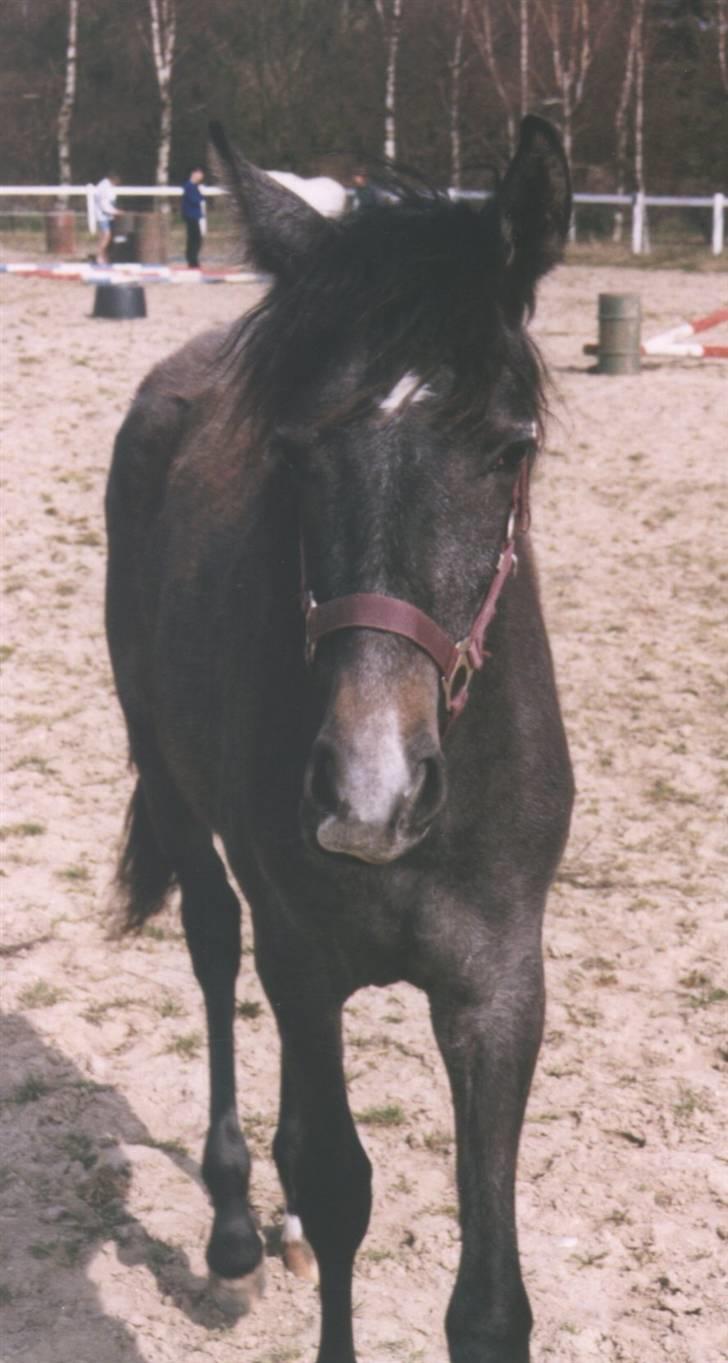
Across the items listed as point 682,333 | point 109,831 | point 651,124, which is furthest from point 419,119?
point 109,831

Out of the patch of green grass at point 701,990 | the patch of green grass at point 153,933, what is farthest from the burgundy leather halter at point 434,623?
the patch of green grass at point 153,933

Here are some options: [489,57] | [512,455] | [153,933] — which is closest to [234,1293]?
[153,933]

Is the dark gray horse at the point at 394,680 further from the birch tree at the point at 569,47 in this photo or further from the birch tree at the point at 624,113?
the birch tree at the point at 624,113

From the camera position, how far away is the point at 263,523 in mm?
3104

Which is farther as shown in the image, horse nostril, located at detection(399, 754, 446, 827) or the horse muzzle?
horse nostril, located at detection(399, 754, 446, 827)

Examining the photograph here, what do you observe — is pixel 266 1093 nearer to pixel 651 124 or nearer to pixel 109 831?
pixel 109 831

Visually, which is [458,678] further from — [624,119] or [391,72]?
[624,119]

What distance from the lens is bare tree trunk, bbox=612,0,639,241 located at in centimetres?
3088

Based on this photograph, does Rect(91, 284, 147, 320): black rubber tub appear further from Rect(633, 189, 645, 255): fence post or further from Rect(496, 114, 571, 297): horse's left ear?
Rect(496, 114, 571, 297): horse's left ear

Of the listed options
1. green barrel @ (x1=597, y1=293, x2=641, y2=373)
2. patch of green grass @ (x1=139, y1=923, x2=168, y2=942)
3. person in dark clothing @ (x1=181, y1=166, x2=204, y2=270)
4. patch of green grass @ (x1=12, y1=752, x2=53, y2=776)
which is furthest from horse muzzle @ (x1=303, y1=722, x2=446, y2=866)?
person in dark clothing @ (x1=181, y1=166, x2=204, y2=270)

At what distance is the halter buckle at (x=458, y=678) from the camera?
2416 mm

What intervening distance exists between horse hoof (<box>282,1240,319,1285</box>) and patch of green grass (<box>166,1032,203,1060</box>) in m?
0.79

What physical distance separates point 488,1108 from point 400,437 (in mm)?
1114

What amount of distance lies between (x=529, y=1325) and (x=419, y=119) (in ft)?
113
